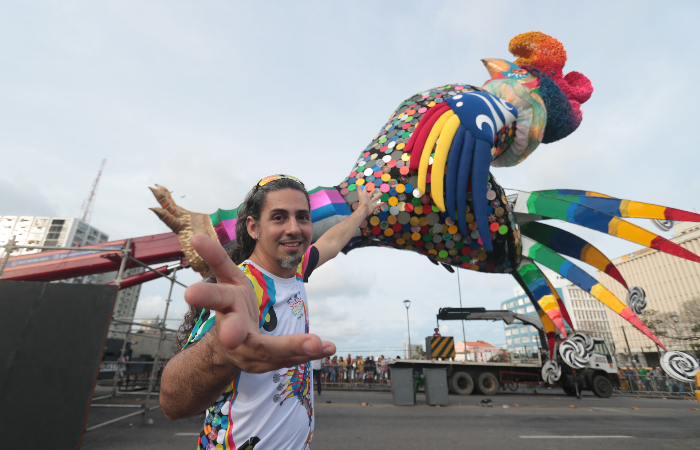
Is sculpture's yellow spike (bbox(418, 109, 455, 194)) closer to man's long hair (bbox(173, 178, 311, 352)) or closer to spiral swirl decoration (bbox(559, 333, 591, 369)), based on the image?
spiral swirl decoration (bbox(559, 333, 591, 369))

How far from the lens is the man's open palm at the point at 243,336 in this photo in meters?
0.72

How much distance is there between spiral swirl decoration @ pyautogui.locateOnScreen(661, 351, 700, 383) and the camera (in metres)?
4.16

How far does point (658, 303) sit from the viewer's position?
52.5 metres

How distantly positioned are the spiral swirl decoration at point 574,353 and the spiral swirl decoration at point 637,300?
0.85 metres

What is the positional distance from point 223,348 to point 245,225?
0.89m

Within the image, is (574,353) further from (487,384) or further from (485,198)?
(487,384)

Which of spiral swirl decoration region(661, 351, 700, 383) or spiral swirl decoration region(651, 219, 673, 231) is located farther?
spiral swirl decoration region(651, 219, 673, 231)

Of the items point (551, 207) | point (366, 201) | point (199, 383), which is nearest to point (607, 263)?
point (551, 207)

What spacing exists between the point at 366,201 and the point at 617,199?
174 inches

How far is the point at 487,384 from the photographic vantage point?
12.0 m

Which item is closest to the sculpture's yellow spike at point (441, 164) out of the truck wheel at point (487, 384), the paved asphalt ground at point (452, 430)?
the paved asphalt ground at point (452, 430)

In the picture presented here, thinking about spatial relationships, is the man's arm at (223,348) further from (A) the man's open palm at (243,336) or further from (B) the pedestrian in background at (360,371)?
(B) the pedestrian in background at (360,371)

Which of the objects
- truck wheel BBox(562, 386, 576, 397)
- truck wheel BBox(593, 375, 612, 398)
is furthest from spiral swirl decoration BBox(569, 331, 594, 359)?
truck wheel BBox(562, 386, 576, 397)

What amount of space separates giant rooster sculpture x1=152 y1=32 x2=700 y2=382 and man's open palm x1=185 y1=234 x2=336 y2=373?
371 cm
